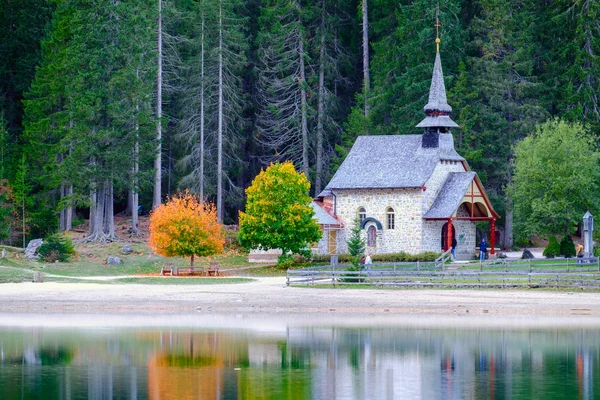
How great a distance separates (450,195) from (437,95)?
21.4 ft

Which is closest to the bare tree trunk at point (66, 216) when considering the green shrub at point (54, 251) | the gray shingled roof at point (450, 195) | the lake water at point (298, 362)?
the green shrub at point (54, 251)

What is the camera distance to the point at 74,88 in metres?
77.2

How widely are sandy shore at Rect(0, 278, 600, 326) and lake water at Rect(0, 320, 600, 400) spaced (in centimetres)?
494

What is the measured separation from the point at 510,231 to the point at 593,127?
8684mm

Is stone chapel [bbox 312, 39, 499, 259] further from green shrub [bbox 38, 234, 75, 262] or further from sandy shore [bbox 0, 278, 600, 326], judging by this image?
sandy shore [bbox 0, 278, 600, 326]

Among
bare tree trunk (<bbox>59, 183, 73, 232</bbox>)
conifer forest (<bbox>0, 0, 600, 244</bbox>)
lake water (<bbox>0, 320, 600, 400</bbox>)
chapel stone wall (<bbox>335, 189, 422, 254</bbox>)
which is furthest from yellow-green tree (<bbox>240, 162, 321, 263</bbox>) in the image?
lake water (<bbox>0, 320, 600, 400</bbox>)

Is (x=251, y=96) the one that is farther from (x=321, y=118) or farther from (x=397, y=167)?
(x=397, y=167)

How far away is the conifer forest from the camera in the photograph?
77.3m

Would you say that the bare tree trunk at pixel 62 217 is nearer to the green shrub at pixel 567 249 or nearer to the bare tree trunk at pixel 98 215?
the bare tree trunk at pixel 98 215

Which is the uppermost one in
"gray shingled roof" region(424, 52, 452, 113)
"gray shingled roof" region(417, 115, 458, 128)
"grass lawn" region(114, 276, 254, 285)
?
"gray shingled roof" region(424, 52, 452, 113)

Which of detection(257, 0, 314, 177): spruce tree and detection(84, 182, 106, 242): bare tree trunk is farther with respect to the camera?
detection(257, 0, 314, 177): spruce tree

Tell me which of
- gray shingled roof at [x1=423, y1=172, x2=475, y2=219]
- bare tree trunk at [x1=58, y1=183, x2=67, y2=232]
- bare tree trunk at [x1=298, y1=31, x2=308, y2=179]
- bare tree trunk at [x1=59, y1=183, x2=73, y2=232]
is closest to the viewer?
gray shingled roof at [x1=423, y1=172, x2=475, y2=219]

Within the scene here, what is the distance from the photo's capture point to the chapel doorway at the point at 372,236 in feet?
240

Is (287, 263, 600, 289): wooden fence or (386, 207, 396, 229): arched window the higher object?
(386, 207, 396, 229): arched window
